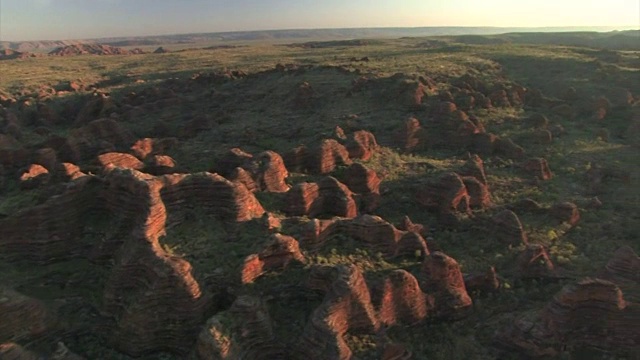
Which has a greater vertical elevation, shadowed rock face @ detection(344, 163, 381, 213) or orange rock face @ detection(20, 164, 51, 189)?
orange rock face @ detection(20, 164, 51, 189)

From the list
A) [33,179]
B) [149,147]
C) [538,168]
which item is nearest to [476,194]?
[538,168]

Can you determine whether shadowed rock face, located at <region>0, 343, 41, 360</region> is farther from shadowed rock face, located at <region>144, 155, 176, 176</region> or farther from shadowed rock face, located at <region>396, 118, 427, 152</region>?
shadowed rock face, located at <region>396, 118, 427, 152</region>

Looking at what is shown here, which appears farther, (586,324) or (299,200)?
(299,200)

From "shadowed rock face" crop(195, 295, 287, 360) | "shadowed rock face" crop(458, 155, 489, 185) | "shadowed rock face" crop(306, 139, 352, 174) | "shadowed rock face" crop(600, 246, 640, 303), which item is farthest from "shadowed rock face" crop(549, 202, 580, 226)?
"shadowed rock face" crop(195, 295, 287, 360)

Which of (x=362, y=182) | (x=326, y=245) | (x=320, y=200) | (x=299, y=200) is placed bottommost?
(x=362, y=182)

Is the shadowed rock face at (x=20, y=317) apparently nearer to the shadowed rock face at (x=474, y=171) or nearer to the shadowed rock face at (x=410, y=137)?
the shadowed rock face at (x=474, y=171)

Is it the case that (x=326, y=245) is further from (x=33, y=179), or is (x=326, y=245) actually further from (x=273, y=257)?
(x=33, y=179)

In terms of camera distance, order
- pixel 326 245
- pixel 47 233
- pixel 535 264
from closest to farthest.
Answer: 1. pixel 47 233
2. pixel 326 245
3. pixel 535 264
